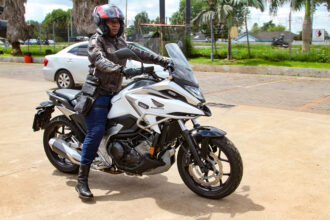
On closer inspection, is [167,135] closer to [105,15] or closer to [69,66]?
[105,15]

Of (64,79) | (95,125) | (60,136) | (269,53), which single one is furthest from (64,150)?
(269,53)

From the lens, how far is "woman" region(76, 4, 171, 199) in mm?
3871

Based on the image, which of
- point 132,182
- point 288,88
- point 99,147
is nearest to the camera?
point 99,147

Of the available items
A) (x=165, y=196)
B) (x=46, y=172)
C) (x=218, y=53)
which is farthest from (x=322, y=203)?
(x=218, y=53)

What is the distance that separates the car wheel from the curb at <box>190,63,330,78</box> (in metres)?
8.01

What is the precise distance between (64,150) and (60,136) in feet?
1.01

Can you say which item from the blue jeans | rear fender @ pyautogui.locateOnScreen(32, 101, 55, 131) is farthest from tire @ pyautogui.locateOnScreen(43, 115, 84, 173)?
the blue jeans

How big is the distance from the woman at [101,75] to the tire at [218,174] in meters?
0.87

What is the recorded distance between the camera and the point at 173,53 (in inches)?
152

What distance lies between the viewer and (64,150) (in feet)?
14.4

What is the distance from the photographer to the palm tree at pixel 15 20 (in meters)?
28.2

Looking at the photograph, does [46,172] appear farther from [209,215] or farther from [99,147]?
[209,215]

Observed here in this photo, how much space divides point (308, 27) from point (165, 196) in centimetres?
1571

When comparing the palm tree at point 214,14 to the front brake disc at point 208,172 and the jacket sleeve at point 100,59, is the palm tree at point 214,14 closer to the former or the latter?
the jacket sleeve at point 100,59
